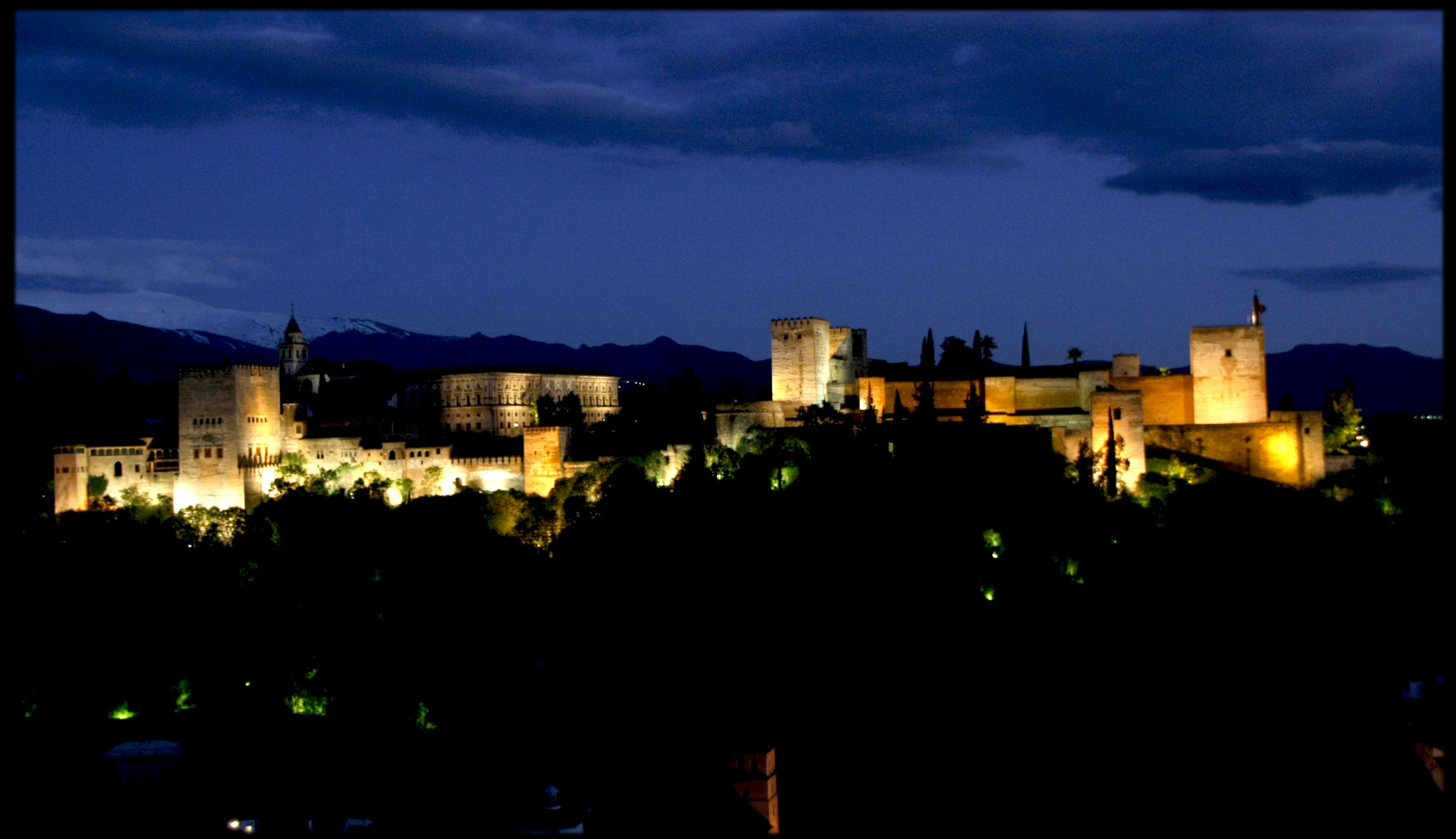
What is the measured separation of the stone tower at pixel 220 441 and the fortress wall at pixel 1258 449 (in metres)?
34.2

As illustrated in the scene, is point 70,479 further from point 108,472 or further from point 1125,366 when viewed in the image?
point 1125,366

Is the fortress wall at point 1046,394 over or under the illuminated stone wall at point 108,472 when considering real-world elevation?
over

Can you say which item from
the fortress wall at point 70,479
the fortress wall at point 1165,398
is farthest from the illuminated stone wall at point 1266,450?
the fortress wall at point 70,479

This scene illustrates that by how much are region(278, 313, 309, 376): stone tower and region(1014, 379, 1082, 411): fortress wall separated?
126ft

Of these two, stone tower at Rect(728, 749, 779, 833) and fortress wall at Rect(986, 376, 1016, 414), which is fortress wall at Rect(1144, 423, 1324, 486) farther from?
stone tower at Rect(728, 749, 779, 833)

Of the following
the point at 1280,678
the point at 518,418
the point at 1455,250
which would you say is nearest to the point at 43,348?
the point at 518,418

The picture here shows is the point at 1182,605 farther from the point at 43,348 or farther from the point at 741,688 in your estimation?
the point at 43,348

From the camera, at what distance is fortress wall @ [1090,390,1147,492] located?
38.9m

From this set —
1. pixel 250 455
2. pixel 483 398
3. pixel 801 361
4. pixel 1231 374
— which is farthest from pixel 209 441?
pixel 1231 374

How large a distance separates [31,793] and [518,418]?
153ft

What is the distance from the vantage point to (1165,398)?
42500 millimetres

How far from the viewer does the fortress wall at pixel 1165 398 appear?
42156 millimetres

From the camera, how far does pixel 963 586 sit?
111 feet

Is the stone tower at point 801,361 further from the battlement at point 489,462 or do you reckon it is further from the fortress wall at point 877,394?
the battlement at point 489,462
